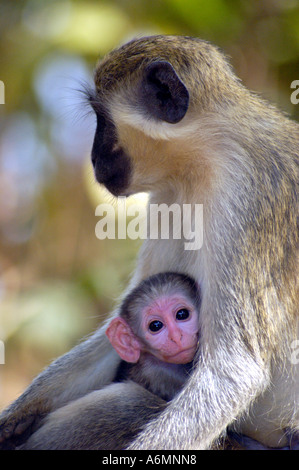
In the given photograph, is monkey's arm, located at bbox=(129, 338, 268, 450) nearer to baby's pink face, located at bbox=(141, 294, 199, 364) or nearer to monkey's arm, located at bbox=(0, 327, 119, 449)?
baby's pink face, located at bbox=(141, 294, 199, 364)

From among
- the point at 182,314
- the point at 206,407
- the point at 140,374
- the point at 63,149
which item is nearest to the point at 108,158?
the point at 182,314

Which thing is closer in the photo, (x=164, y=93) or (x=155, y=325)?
(x=164, y=93)

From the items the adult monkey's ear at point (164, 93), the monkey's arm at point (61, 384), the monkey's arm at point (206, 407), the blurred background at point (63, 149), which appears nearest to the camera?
the monkey's arm at point (206, 407)

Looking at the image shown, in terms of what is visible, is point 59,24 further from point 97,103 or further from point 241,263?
point 241,263

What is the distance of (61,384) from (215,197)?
4.86ft

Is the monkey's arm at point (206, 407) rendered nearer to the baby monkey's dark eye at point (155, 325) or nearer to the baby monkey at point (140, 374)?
the baby monkey at point (140, 374)

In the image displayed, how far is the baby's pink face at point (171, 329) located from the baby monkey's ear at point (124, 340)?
65mm

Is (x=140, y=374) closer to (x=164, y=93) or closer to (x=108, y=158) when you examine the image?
(x=108, y=158)

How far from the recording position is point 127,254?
24.5ft

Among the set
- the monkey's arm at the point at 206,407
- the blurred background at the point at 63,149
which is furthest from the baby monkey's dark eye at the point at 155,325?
the blurred background at the point at 63,149

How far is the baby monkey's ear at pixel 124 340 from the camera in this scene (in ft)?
11.2

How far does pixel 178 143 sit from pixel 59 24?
4.27 m

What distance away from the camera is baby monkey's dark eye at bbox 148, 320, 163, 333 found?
133 inches

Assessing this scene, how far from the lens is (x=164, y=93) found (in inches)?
125
